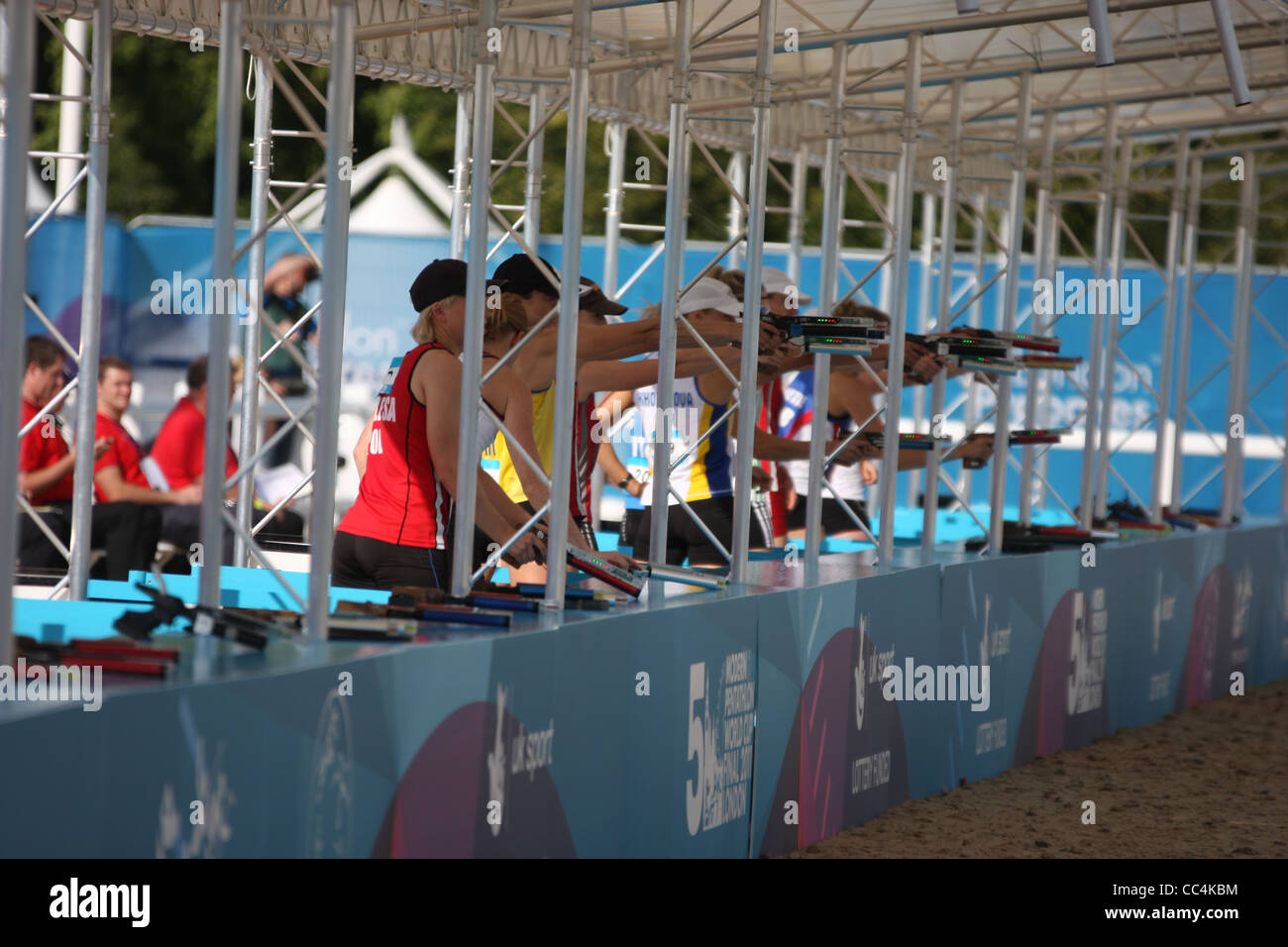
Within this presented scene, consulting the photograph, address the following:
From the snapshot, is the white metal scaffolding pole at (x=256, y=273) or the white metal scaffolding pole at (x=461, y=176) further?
the white metal scaffolding pole at (x=461, y=176)

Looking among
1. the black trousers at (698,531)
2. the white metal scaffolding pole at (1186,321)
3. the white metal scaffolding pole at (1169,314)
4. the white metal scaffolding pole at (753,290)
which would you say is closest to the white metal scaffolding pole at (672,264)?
the white metal scaffolding pole at (753,290)

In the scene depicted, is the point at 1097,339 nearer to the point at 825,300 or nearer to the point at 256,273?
the point at 825,300

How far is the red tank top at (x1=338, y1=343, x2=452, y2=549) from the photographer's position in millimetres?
5195

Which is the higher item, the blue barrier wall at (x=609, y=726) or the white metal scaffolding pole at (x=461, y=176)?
the white metal scaffolding pole at (x=461, y=176)

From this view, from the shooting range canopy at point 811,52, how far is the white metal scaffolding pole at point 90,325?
0.91 metres

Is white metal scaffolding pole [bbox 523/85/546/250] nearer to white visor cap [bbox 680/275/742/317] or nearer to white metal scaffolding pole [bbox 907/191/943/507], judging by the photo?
white visor cap [bbox 680/275/742/317]

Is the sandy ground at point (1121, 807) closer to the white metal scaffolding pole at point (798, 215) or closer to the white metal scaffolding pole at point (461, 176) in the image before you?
the white metal scaffolding pole at point (461, 176)

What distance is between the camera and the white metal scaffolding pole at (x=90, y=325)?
17.3ft

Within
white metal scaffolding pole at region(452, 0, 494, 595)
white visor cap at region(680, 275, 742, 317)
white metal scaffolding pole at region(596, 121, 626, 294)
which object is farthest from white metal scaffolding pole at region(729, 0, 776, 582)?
white metal scaffolding pole at region(596, 121, 626, 294)

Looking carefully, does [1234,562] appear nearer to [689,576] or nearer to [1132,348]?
[1132,348]

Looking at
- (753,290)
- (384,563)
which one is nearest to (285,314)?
(753,290)

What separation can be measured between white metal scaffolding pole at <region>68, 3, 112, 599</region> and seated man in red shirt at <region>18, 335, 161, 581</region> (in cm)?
267

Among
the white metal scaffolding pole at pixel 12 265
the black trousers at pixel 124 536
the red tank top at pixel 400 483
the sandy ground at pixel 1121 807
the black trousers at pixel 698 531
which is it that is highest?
the white metal scaffolding pole at pixel 12 265
